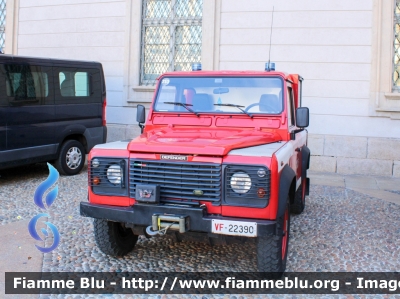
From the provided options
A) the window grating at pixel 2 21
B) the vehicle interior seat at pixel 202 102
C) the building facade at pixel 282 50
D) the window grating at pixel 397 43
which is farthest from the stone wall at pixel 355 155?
the window grating at pixel 2 21

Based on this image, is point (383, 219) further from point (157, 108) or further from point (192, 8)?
point (192, 8)

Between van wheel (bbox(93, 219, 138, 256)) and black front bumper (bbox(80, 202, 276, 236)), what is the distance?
31cm

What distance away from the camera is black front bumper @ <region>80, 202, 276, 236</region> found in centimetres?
348

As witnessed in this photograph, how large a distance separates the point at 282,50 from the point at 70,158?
16.7 ft

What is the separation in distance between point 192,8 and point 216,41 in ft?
3.81

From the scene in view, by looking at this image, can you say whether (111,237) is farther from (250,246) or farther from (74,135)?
(74,135)

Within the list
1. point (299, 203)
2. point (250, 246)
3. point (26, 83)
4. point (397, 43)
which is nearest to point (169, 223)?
point (250, 246)

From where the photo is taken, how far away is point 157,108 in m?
5.04

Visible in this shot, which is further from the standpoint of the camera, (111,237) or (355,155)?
(355,155)

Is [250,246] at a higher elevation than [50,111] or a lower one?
lower

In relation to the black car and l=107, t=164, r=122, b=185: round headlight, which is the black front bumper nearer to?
l=107, t=164, r=122, b=185: round headlight

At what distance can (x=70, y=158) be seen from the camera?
863 cm

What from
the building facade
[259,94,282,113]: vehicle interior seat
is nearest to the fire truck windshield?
[259,94,282,113]: vehicle interior seat

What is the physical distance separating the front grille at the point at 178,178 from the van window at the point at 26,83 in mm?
4405
